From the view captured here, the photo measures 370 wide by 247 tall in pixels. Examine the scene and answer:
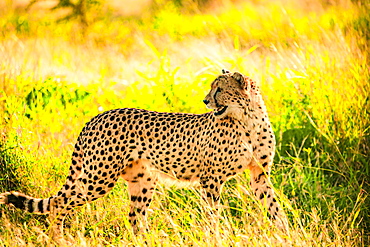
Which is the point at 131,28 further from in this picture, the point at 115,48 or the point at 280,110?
the point at 280,110

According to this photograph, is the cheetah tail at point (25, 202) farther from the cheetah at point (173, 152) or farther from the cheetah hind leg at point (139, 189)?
the cheetah hind leg at point (139, 189)

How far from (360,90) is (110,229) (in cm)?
239

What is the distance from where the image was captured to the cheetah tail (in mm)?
3564

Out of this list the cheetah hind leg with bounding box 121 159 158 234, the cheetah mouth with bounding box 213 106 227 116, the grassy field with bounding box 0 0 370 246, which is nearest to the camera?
the grassy field with bounding box 0 0 370 246

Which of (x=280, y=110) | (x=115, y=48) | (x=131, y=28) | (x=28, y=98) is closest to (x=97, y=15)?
(x=131, y=28)

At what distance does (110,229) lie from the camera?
3783 mm

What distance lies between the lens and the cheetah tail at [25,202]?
356 centimetres

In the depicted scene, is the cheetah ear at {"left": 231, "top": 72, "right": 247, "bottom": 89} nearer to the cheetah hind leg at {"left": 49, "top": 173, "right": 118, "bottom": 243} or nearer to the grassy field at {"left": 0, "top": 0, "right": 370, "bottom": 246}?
the grassy field at {"left": 0, "top": 0, "right": 370, "bottom": 246}

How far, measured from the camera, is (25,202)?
3.60m

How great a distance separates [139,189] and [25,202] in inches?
26.9

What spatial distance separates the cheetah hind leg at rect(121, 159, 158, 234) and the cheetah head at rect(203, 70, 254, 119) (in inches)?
23.1

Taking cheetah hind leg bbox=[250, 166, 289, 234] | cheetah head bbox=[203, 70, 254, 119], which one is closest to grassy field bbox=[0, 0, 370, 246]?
cheetah hind leg bbox=[250, 166, 289, 234]

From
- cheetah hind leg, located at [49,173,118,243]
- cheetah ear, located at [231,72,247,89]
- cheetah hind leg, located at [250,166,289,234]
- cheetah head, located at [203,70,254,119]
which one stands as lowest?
cheetah hind leg, located at [250,166,289,234]

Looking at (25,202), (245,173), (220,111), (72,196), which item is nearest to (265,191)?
(220,111)
